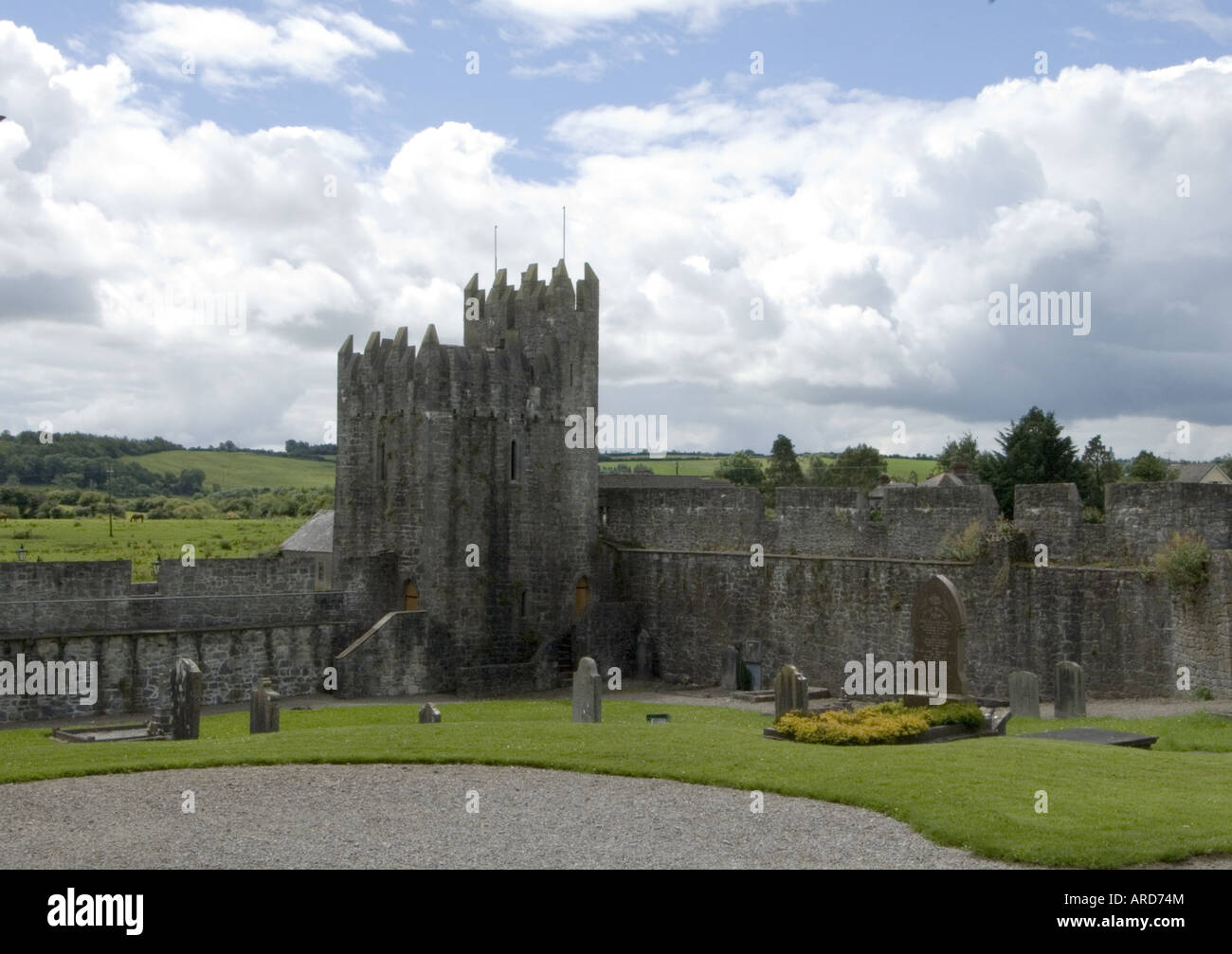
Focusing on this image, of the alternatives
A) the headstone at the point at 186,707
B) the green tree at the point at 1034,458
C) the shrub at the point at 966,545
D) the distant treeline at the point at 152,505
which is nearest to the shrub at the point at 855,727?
the shrub at the point at 966,545

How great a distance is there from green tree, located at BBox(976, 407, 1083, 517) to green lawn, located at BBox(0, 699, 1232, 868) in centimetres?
2464

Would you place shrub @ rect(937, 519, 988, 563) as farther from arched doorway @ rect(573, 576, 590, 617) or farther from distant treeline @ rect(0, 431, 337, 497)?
distant treeline @ rect(0, 431, 337, 497)

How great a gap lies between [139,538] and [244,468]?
205 ft

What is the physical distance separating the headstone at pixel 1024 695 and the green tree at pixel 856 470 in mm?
51473

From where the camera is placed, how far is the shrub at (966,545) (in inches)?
1049

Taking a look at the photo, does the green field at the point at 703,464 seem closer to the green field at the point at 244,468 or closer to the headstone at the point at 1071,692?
the green field at the point at 244,468

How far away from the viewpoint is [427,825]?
12953 mm

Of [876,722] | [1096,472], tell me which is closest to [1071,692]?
[876,722]

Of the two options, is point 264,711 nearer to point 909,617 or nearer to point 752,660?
point 752,660

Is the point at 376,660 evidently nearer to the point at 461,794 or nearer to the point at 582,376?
the point at 582,376

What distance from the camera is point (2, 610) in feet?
86.4
